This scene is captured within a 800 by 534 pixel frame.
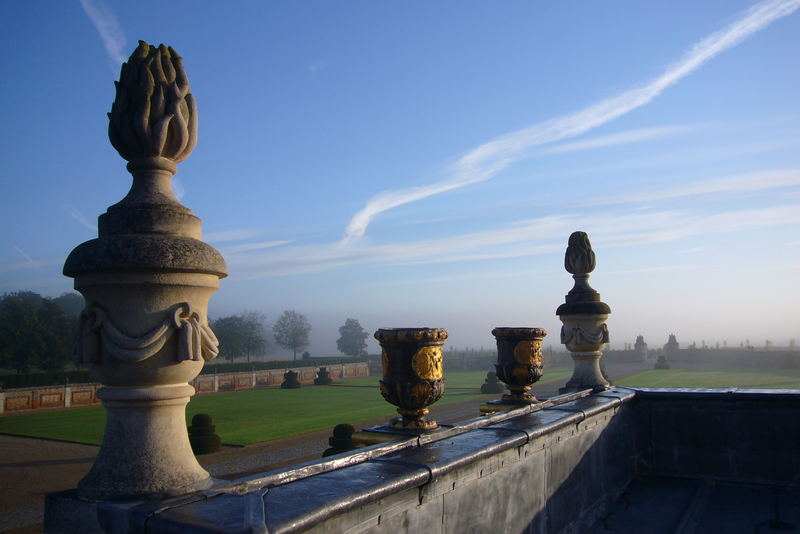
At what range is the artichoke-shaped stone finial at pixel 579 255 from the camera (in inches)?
306

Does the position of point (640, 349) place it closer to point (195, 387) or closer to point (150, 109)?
point (195, 387)

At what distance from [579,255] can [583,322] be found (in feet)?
2.97

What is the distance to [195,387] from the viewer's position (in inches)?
1278

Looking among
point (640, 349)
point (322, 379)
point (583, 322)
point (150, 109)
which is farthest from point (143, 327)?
point (640, 349)

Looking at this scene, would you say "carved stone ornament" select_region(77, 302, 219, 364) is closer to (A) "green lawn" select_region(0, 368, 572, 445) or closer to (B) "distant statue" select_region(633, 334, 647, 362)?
(A) "green lawn" select_region(0, 368, 572, 445)

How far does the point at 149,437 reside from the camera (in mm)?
2568

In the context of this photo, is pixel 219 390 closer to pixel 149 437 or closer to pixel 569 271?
pixel 569 271

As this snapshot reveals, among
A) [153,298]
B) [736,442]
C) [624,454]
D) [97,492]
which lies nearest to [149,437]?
[97,492]

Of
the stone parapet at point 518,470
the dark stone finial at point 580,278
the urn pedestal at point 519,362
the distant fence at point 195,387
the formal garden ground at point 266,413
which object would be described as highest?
the dark stone finial at point 580,278

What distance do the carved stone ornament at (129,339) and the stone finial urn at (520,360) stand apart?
160 inches

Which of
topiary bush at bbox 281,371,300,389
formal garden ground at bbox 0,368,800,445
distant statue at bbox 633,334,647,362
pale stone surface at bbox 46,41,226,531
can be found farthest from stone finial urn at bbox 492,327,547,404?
distant statue at bbox 633,334,647,362

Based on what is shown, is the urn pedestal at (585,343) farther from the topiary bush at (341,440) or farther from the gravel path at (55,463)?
the topiary bush at (341,440)

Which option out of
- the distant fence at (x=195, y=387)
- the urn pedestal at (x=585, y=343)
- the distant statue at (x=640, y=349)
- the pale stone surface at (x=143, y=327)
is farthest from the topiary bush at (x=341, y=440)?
the distant statue at (x=640, y=349)

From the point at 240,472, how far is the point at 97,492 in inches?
540
